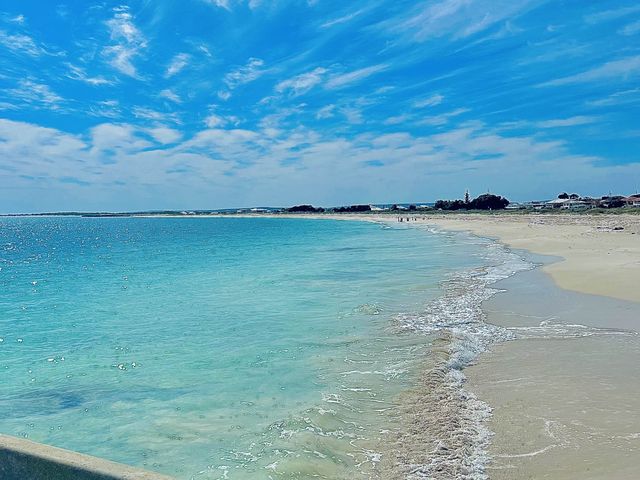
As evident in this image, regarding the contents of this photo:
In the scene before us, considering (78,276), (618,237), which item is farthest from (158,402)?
(618,237)

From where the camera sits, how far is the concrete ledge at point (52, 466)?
278 centimetres

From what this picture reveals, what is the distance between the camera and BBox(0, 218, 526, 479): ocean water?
5.93 m

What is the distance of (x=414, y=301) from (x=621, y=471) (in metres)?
10.6

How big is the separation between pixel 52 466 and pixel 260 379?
5956mm

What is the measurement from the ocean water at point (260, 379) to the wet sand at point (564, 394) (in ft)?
1.41

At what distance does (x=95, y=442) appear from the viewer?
6.53 metres

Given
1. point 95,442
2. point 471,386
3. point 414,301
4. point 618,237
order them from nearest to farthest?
point 95,442, point 471,386, point 414,301, point 618,237

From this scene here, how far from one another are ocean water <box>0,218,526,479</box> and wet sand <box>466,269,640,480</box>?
429 mm

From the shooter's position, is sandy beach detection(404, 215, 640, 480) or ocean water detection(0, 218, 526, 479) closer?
sandy beach detection(404, 215, 640, 480)

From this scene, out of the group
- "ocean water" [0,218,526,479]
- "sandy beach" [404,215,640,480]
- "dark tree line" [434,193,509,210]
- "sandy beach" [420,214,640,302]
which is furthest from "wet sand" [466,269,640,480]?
"dark tree line" [434,193,509,210]

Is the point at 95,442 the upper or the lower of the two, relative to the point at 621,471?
lower

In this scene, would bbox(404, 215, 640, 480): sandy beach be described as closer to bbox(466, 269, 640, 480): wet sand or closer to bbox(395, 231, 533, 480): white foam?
bbox(466, 269, 640, 480): wet sand

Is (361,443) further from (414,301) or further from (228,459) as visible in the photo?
(414,301)

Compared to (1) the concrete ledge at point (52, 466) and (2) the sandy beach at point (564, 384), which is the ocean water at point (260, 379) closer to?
(2) the sandy beach at point (564, 384)
